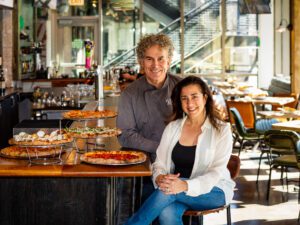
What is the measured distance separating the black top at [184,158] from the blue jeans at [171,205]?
200 millimetres

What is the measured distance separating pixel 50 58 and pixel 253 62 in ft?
19.9

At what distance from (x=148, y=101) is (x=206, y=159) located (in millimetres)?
702

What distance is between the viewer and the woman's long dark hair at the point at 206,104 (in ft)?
13.9

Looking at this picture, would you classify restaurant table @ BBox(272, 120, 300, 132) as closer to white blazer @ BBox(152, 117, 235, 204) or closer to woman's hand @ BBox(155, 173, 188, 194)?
white blazer @ BBox(152, 117, 235, 204)

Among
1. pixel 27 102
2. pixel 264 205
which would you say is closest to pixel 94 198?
pixel 264 205

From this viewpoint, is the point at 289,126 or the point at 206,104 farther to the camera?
the point at 289,126

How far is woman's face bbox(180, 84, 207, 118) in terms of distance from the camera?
4.23 m

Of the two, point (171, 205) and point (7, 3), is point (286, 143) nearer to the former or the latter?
point (171, 205)

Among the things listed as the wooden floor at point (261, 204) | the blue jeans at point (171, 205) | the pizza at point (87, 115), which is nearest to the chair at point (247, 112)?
the wooden floor at point (261, 204)

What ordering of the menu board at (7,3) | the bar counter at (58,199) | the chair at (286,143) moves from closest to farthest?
1. the bar counter at (58,199)
2. the chair at (286,143)
3. the menu board at (7,3)

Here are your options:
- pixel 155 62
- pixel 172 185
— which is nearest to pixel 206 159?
pixel 172 185

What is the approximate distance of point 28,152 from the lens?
378cm

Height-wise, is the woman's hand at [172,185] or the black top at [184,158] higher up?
the black top at [184,158]

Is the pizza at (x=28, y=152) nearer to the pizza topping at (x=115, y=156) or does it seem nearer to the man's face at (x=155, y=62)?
the pizza topping at (x=115, y=156)
